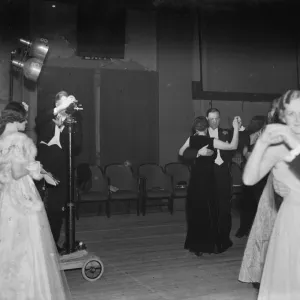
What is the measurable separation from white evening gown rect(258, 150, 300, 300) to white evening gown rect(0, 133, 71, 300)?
1351mm

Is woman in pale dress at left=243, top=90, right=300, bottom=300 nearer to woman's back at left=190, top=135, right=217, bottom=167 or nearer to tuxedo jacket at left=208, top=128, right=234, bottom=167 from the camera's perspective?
woman's back at left=190, top=135, right=217, bottom=167

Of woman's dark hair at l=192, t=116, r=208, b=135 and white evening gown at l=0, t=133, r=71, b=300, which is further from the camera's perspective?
woman's dark hair at l=192, t=116, r=208, b=135

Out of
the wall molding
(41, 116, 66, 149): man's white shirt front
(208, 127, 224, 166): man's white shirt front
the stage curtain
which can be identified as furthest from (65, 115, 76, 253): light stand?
the wall molding

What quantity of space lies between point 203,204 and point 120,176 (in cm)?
297

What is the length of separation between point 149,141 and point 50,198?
4.05m

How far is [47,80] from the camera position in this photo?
24.3 feet

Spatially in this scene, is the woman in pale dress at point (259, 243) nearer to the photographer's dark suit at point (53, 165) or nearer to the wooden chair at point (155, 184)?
the photographer's dark suit at point (53, 165)

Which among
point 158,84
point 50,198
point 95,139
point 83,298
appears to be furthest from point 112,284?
point 158,84

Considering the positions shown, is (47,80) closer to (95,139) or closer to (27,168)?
(95,139)

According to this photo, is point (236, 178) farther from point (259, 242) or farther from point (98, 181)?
point (259, 242)

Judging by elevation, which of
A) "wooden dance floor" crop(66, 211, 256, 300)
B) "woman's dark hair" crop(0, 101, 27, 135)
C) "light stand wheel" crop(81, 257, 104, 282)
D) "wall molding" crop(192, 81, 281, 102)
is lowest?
"wooden dance floor" crop(66, 211, 256, 300)

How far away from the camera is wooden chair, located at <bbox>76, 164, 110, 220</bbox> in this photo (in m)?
6.79

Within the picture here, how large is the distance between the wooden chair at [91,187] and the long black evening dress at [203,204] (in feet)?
8.09

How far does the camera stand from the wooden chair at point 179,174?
24.5ft
